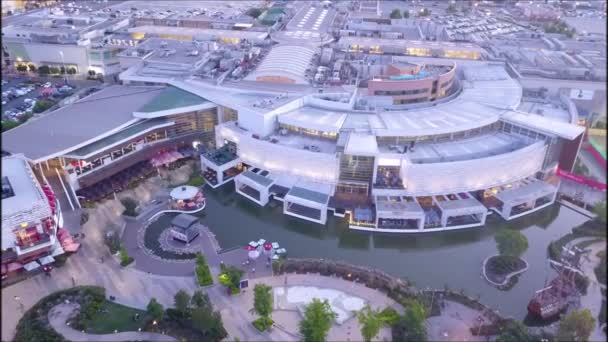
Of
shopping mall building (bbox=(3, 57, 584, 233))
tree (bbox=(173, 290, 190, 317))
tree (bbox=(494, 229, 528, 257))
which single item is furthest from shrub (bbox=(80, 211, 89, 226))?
tree (bbox=(494, 229, 528, 257))

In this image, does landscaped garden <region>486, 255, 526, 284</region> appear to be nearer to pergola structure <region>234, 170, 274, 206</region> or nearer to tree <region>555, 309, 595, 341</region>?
tree <region>555, 309, 595, 341</region>

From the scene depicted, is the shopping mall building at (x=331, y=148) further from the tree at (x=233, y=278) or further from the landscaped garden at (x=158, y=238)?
the tree at (x=233, y=278)

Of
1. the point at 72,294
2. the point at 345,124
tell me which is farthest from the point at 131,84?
the point at 72,294

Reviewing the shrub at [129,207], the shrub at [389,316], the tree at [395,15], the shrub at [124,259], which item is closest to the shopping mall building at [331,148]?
the shrub at [129,207]

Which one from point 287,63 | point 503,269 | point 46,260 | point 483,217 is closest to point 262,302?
point 46,260

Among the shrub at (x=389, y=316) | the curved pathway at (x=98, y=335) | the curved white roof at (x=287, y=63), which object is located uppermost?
the curved white roof at (x=287, y=63)

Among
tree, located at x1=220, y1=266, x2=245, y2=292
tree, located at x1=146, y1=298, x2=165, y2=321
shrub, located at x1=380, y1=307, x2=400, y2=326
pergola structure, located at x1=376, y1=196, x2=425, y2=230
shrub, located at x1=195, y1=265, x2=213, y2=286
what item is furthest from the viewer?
pergola structure, located at x1=376, y1=196, x2=425, y2=230

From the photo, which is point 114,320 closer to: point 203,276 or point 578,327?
point 203,276
